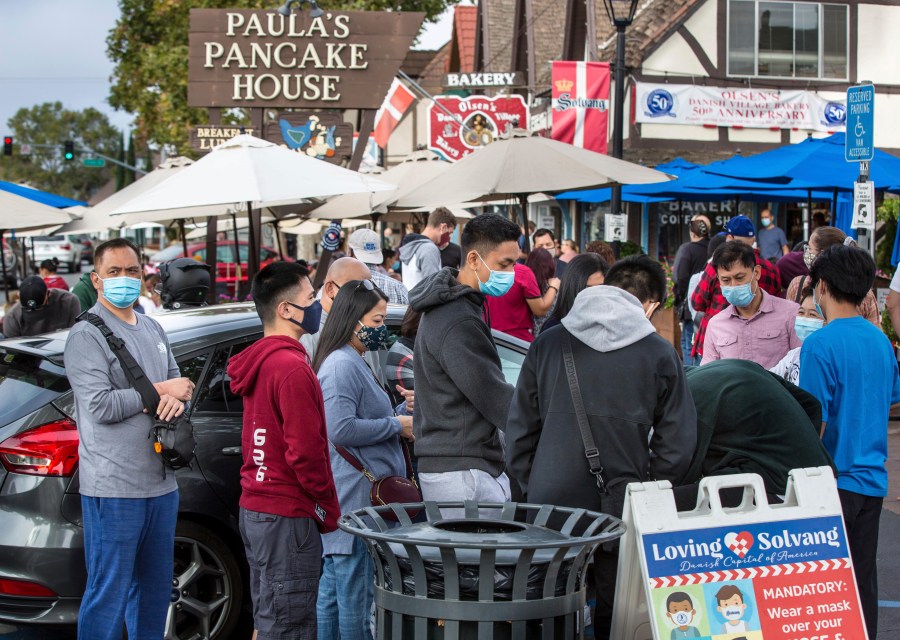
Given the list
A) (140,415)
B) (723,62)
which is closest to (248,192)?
(140,415)

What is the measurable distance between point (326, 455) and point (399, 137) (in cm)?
3952

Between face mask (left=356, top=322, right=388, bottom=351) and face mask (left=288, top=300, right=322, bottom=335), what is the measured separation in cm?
20

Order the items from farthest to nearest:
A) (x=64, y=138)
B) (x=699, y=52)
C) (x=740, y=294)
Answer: (x=64, y=138) < (x=699, y=52) < (x=740, y=294)

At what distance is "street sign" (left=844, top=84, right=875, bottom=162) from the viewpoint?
9.81 meters

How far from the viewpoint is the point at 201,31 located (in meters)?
12.8

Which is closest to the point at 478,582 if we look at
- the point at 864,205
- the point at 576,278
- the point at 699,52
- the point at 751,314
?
the point at 576,278

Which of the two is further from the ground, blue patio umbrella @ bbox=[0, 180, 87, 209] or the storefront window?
the storefront window

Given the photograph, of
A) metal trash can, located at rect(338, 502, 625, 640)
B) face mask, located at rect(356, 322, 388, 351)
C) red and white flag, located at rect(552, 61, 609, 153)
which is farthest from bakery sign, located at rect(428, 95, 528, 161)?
metal trash can, located at rect(338, 502, 625, 640)

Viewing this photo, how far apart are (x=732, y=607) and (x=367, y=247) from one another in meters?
5.81

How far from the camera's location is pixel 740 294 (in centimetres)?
608

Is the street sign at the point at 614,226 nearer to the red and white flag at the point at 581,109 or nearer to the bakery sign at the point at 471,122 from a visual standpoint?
the red and white flag at the point at 581,109

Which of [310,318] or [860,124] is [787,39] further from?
[310,318]

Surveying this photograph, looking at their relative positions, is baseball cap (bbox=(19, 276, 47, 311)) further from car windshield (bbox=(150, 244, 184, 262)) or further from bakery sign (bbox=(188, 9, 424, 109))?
car windshield (bbox=(150, 244, 184, 262))

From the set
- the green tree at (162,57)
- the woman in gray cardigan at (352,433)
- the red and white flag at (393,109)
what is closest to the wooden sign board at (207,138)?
the woman in gray cardigan at (352,433)
